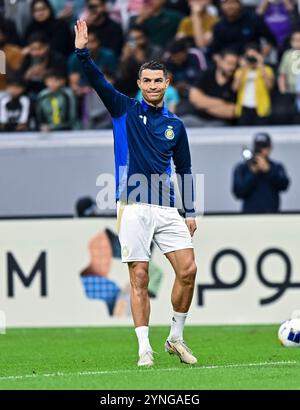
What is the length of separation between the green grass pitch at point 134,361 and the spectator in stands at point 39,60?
5.64 meters

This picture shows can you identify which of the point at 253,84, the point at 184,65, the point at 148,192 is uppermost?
the point at 184,65

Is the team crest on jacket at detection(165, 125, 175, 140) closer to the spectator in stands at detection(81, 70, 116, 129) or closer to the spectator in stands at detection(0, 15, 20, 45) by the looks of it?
the spectator in stands at detection(81, 70, 116, 129)

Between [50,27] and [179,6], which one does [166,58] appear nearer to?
[179,6]

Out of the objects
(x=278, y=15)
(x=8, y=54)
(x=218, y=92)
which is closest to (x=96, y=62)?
(x=8, y=54)

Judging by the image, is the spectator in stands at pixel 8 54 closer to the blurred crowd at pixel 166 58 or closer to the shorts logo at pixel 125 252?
the blurred crowd at pixel 166 58

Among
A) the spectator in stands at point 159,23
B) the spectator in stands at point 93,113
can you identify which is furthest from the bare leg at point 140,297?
the spectator in stands at point 159,23

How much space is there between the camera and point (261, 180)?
16.7m

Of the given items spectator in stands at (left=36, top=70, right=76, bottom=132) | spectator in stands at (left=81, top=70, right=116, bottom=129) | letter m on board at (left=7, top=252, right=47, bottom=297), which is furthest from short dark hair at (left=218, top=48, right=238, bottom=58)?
letter m on board at (left=7, top=252, right=47, bottom=297)

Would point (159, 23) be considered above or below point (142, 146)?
above

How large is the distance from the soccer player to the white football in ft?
4.62

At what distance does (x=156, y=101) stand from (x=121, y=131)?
385 millimetres

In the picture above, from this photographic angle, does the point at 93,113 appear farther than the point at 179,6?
No

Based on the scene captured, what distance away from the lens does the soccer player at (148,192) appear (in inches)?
384

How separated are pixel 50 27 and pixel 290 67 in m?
4.19
